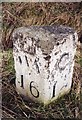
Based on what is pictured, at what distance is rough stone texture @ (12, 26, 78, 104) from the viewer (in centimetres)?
187

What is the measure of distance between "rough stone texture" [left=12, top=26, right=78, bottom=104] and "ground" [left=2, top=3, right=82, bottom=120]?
0.03m

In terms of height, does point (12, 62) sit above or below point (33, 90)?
above

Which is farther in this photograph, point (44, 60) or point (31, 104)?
point (31, 104)

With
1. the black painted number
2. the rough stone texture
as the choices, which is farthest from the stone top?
the black painted number

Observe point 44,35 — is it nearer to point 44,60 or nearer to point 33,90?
point 44,60

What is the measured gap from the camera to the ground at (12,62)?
192cm

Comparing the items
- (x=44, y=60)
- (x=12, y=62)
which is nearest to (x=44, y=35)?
(x=44, y=60)

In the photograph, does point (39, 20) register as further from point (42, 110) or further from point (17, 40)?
point (42, 110)

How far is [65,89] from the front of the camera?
1970mm

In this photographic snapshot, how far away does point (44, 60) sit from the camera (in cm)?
187

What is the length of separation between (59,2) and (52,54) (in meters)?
0.32

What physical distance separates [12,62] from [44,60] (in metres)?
0.21

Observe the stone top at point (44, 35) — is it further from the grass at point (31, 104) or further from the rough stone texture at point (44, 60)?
the grass at point (31, 104)

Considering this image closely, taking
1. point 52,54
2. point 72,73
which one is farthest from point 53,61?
point 72,73
